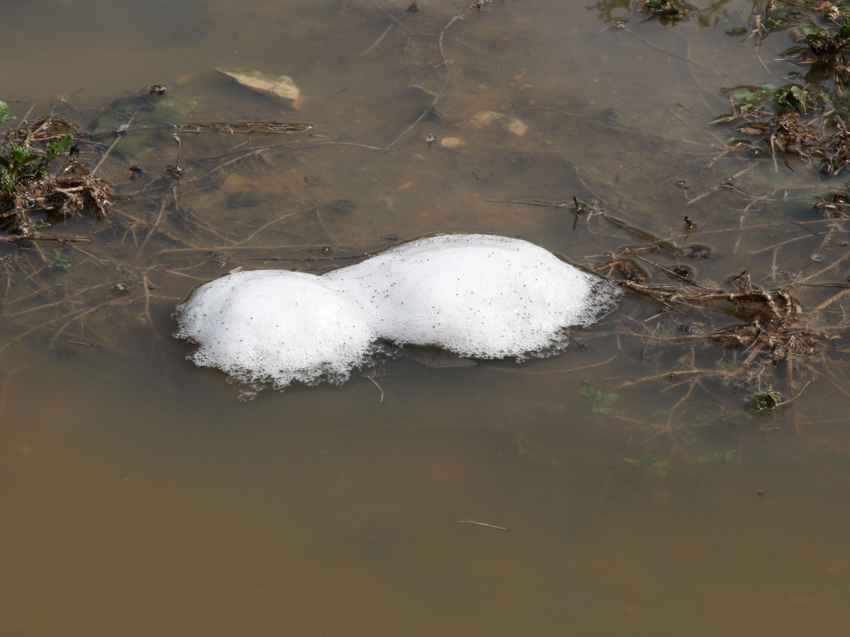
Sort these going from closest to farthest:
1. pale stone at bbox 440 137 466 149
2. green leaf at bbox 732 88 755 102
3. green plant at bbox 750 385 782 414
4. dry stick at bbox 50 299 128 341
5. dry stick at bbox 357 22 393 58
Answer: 1. green plant at bbox 750 385 782 414
2. dry stick at bbox 50 299 128 341
3. pale stone at bbox 440 137 466 149
4. green leaf at bbox 732 88 755 102
5. dry stick at bbox 357 22 393 58

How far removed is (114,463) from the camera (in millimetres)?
2498

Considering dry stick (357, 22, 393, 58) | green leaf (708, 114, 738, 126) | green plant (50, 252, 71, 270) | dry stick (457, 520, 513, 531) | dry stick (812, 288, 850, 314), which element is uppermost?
dry stick (357, 22, 393, 58)

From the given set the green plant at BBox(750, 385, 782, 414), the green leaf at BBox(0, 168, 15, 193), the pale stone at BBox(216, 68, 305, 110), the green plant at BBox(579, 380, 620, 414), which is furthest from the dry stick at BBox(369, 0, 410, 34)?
the green plant at BBox(750, 385, 782, 414)

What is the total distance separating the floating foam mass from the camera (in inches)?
114

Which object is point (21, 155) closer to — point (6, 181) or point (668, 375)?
point (6, 181)

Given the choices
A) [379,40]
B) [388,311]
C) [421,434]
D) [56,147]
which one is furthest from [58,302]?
[379,40]

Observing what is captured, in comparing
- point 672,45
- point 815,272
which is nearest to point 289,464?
point 815,272

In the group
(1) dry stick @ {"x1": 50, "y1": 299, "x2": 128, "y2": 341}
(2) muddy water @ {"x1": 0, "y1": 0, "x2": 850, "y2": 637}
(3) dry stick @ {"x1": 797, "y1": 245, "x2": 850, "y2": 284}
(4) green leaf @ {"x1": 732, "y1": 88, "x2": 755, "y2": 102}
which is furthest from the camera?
(4) green leaf @ {"x1": 732, "y1": 88, "x2": 755, "y2": 102}

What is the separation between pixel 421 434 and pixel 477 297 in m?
0.75

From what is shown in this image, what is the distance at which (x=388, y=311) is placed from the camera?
9.98 ft

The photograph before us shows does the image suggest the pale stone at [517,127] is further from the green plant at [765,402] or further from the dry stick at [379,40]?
the green plant at [765,402]

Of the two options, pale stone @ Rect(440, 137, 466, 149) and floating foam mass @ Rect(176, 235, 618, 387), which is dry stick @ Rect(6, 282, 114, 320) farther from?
pale stone @ Rect(440, 137, 466, 149)

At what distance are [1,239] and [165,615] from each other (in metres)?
2.18

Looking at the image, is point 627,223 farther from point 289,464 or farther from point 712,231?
point 289,464
